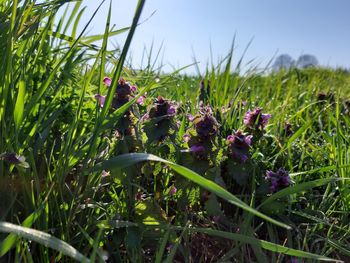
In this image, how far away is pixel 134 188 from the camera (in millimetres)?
1450

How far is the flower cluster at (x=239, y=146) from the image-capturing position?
1.63m

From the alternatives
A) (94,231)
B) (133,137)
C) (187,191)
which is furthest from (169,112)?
(94,231)

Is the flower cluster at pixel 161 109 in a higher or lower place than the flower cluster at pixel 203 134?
higher

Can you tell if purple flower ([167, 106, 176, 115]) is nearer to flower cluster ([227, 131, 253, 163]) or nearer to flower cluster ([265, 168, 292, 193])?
flower cluster ([227, 131, 253, 163])

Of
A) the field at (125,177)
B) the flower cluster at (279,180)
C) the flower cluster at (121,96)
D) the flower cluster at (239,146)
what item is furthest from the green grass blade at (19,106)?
the flower cluster at (279,180)

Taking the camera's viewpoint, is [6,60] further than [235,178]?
No

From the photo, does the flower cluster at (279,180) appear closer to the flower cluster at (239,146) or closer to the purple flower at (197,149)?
the flower cluster at (239,146)

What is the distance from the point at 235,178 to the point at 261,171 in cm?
22

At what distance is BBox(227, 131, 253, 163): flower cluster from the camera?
163 centimetres

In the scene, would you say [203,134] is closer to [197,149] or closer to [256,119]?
[197,149]

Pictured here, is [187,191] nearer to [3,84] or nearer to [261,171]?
[261,171]

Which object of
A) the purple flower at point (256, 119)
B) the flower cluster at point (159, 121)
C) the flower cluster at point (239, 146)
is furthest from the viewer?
the purple flower at point (256, 119)

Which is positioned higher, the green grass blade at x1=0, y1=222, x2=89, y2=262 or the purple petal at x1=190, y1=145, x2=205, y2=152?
the purple petal at x1=190, y1=145, x2=205, y2=152

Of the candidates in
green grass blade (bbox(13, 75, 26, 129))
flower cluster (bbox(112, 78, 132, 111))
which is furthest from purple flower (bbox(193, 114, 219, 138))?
green grass blade (bbox(13, 75, 26, 129))
